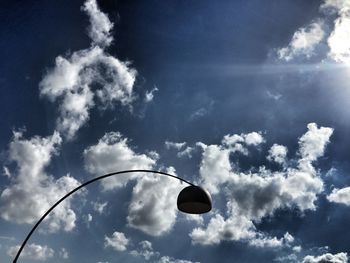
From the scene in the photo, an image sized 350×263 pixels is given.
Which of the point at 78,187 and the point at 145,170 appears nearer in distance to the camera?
the point at 78,187

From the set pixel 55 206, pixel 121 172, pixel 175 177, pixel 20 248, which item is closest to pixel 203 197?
pixel 175 177

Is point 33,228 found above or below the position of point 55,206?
below

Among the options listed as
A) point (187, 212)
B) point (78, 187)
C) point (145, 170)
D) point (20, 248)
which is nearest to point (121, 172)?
point (145, 170)

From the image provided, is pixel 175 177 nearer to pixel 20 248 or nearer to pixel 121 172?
pixel 121 172

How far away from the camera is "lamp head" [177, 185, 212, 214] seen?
1406cm

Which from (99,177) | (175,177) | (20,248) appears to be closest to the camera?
(20,248)

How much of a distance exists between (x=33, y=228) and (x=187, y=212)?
A: 4888 millimetres

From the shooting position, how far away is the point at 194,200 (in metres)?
14.0

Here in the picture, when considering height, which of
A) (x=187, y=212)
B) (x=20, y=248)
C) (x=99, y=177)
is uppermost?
(x=99, y=177)

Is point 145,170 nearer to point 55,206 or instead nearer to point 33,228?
point 55,206

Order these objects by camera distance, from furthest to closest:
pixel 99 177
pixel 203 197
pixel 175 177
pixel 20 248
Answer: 1. pixel 175 177
2. pixel 99 177
3. pixel 203 197
4. pixel 20 248

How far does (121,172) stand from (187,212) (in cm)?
304

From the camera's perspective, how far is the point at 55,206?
14.4 meters

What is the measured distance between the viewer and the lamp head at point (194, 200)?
14062 mm
